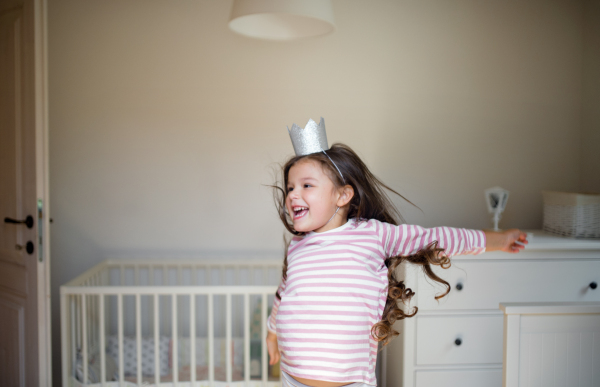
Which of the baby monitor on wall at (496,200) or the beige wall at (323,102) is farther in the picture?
the beige wall at (323,102)

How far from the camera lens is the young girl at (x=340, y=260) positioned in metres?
1.20

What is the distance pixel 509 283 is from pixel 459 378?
1.31 ft

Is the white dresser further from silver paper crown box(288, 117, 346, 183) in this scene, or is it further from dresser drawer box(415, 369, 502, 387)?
silver paper crown box(288, 117, 346, 183)

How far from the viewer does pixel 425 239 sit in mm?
1278

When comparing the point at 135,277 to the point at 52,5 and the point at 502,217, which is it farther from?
the point at 502,217

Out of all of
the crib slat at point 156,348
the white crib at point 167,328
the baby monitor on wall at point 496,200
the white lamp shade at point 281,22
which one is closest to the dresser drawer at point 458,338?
the baby monitor on wall at point 496,200

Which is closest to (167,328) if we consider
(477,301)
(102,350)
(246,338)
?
(102,350)

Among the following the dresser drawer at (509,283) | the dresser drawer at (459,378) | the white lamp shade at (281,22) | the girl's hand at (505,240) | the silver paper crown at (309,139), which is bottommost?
the dresser drawer at (459,378)

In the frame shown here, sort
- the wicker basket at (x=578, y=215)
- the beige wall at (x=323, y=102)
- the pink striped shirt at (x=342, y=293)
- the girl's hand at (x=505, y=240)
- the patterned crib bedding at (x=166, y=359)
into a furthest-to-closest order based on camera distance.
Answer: the beige wall at (x=323, y=102)
the patterned crib bedding at (x=166, y=359)
the wicker basket at (x=578, y=215)
the girl's hand at (x=505, y=240)
the pink striped shirt at (x=342, y=293)

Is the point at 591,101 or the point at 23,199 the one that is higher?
→ the point at 591,101

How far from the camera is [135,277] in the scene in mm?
2418

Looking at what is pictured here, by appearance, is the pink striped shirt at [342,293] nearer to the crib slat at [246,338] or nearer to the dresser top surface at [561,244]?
the crib slat at [246,338]

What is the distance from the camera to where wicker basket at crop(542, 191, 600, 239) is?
200 cm

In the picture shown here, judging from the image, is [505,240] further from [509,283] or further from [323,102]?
[323,102]
